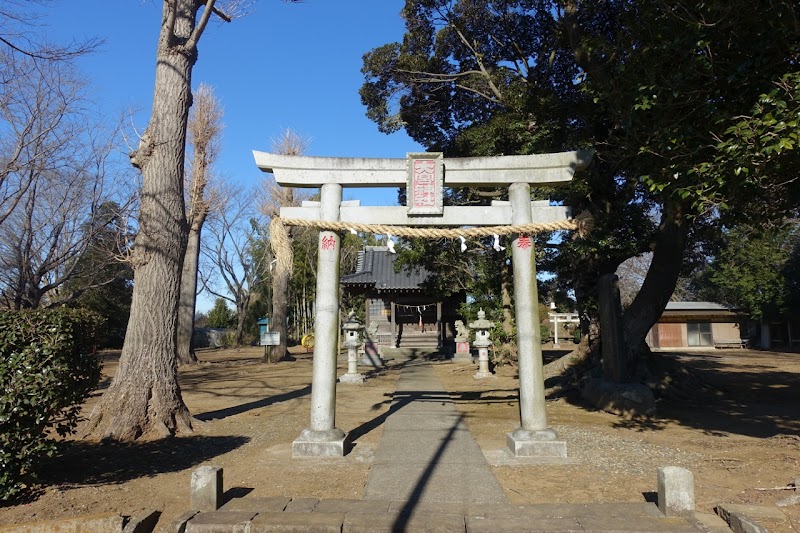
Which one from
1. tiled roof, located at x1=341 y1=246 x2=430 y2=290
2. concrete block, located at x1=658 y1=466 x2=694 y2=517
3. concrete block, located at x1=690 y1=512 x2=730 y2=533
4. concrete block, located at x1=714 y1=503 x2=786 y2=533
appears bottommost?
concrete block, located at x1=690 y1=512 x2=730 y2=533

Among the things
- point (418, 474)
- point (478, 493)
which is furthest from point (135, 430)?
point (478, 493)

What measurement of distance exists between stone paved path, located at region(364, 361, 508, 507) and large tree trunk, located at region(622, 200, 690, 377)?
185 inches

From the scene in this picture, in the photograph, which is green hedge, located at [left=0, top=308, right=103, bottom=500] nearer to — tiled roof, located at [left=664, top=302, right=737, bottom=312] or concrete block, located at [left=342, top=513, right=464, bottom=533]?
concrete block, located at [left=342, top=513, right=464, bottom=533]

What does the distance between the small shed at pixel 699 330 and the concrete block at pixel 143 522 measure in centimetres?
3277

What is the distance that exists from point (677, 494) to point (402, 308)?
75.3 ft

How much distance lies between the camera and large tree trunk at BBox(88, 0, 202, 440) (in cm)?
728

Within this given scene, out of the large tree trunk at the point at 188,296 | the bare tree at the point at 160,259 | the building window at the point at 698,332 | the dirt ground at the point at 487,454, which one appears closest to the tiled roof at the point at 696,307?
the building window at the point at 698,332

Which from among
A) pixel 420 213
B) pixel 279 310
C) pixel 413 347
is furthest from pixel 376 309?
pixel 420 213

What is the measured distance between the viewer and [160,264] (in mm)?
7848

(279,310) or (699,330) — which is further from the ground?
(279,310)

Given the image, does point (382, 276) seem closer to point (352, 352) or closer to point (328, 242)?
point (352, 352)

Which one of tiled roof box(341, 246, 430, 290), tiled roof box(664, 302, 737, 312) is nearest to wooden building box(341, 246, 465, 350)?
tiled roof box(341, 246, 430, 290)

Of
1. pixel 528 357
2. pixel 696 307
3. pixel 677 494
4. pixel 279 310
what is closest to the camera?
pixel 677 494

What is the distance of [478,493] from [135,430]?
16.5 feet
